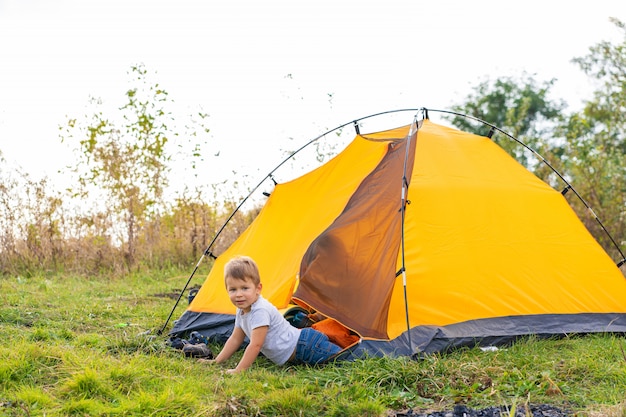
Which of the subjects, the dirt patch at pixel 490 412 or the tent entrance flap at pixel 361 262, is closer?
the dirt patch at pixel 490 412

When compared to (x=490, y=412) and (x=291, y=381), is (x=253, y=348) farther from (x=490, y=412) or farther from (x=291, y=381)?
(x=490, y=412)

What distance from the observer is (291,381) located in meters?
3.72

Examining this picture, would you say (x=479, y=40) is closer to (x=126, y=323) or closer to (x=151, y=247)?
(x=151, y=247)

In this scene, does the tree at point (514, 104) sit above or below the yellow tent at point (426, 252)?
above

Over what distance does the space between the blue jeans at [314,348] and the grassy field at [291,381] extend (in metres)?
0.10

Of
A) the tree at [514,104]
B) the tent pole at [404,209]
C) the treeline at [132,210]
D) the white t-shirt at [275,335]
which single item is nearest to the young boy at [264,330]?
the white t-shirt at [275,335]

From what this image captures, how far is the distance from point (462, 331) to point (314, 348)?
41.6 inches

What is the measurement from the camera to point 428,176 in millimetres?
4914

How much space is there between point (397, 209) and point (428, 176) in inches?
17.6

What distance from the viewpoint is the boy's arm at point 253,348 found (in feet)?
13.1

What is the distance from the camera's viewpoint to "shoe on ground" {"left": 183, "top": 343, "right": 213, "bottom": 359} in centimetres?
436

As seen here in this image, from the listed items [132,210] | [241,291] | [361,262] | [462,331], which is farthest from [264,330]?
[132,210]

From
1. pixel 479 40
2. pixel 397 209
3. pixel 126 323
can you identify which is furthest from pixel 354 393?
pixel 479 40

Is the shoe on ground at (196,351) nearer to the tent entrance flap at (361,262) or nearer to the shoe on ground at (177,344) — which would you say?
the shoe on ground at (177,344)
